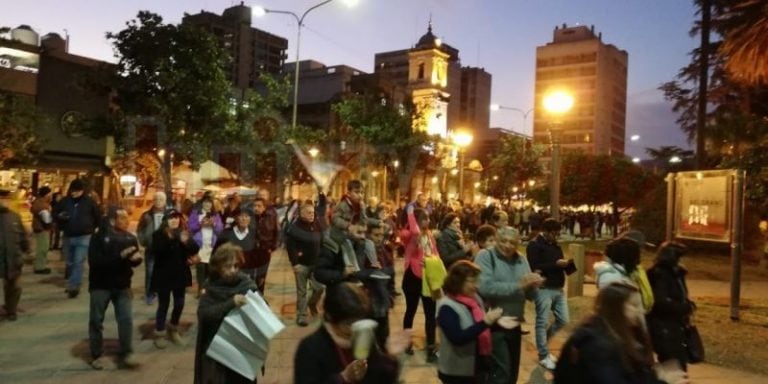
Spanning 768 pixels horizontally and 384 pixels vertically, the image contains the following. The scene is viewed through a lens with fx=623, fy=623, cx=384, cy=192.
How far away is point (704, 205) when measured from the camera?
33.4 ft

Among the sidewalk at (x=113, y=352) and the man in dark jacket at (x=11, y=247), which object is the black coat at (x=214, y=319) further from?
the man in dark jacket at (x=11, y=247)

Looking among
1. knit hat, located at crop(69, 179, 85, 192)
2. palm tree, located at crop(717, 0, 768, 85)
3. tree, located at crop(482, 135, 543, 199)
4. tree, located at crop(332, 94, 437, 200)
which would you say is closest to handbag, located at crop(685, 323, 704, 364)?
knit hat, located at crop(69, 179, 85, 192)

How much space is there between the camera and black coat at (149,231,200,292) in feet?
23.7

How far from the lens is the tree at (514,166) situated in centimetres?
4572

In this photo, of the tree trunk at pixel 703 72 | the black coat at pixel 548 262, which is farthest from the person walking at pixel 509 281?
the tree trunk at pixel 703 72

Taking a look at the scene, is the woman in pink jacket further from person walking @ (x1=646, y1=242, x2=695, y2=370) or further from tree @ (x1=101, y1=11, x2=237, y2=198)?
tree @ (x1=101, y1=11, x2=237, y2=198)

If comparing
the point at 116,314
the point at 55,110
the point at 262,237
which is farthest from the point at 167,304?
the point at 55,110

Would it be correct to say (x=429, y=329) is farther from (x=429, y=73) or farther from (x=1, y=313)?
(x=429, y=73)

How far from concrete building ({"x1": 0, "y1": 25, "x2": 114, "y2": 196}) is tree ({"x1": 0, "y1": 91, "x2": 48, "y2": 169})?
247cm

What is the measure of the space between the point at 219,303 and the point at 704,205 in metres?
8.65

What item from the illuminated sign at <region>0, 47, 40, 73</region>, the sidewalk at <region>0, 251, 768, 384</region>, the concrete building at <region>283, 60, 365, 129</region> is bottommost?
the sidewalk at <region>0, 251, 768, 384</region>

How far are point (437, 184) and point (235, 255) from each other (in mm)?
58582

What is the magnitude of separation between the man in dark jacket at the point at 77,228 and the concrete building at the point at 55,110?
17.8 meters

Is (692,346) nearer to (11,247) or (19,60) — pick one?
(11,247)
